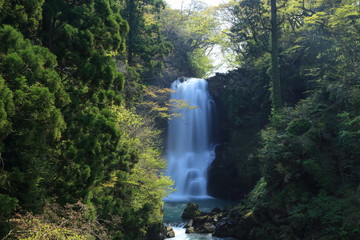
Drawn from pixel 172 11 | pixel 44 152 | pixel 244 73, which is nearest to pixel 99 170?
pixel 44 152

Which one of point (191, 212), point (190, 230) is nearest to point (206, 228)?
point (190, 230)

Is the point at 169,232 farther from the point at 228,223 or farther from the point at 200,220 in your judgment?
the point at 228,223

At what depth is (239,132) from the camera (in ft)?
83.0

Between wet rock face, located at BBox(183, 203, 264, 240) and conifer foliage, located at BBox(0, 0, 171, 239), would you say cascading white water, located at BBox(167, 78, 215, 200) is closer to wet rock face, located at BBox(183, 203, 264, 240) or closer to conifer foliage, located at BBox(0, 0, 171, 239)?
wet rock face, located at BBox(183, 203, 264, 240)

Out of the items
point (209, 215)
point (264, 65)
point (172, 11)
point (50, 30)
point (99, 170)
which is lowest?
point (209, 215)

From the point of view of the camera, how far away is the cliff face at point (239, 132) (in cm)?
2317

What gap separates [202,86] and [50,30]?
→ 21.2 metres

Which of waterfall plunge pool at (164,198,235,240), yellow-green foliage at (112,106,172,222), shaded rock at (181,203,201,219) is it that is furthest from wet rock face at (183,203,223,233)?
yellow-green foliage at (112,106,172,222)

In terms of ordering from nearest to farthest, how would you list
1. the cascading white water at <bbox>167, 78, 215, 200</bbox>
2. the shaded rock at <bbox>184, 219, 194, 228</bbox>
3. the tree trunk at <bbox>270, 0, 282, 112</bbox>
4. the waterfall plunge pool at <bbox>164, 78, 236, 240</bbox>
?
1. the shaded rock at <bbox>184, 219, 194, 228</bbox>
2. the tree trunk at <bbox>270, 0, 282, 112</bbox>
3. the waterfall plunge pool at <bbox>164, 78, 236, 240</bbox>
4. the cascading white water at <bbox>167, 78, 215, 200</bbox>

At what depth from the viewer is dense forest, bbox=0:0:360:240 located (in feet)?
20.6

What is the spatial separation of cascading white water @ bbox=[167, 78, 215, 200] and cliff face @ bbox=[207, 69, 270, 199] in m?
1.13

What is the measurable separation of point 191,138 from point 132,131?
48.5 ft

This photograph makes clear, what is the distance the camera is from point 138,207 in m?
12.4

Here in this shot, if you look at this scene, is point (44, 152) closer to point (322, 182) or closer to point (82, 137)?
point (82, 137)
